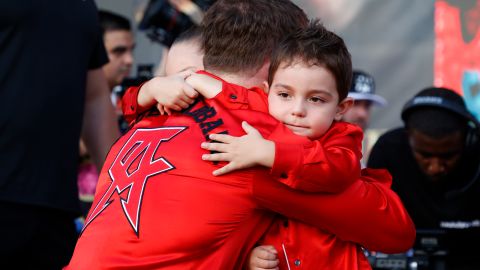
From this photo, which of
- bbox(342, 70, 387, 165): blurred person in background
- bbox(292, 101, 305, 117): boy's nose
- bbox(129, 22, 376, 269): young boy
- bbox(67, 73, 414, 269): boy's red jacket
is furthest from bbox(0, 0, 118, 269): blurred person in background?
bbox(342, 70, 387, 165): blurred person in background

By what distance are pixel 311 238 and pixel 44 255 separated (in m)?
1.49

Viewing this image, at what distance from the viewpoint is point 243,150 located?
202cm

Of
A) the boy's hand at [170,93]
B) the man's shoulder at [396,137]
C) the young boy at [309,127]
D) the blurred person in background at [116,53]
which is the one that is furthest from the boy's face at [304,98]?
the blurred person in background at [116,53]

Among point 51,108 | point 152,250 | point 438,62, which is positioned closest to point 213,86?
point 152,250

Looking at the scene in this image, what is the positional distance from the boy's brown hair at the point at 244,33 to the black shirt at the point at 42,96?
1.13 m

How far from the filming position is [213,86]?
2186mm

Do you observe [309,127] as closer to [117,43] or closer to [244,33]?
[244,33]

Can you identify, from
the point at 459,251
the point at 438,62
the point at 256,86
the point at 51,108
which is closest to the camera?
the point at 256,86

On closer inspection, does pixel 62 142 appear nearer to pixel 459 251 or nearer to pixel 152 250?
pixel 152 250

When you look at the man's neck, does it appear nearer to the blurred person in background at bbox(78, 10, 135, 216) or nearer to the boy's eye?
the boy's eye

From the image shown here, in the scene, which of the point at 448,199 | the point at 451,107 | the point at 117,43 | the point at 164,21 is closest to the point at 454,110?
the point at 451,107

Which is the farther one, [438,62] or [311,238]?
[438,62]

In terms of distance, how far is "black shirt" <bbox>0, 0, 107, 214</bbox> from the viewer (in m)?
3.13

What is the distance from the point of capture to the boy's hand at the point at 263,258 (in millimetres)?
2143
